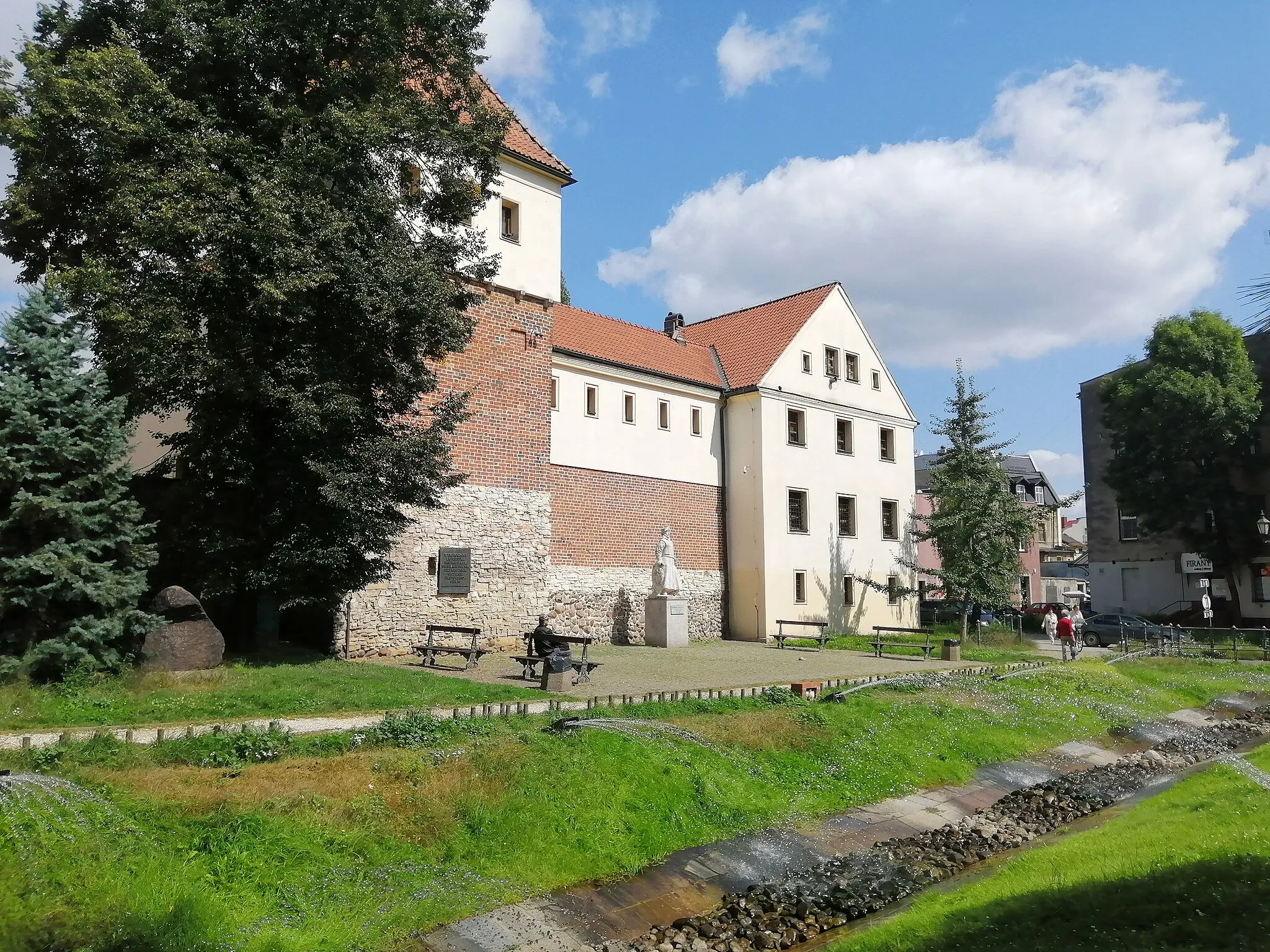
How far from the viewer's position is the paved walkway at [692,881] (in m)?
7.75

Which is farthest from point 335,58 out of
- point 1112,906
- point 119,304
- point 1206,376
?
point 1206,376

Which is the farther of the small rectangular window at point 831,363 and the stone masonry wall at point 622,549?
the small rectangular window at point 831,363

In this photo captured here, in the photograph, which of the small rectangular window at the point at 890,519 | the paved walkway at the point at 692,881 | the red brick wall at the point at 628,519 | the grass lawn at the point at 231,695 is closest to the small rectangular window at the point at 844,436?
the small rectangular window at the point at 890,519

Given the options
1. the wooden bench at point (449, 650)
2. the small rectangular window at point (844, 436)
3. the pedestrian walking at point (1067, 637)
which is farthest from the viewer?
the small rectangular window at point (844, 436)

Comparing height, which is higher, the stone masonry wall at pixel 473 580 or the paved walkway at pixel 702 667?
the stone masonry wall at pixel 473 580

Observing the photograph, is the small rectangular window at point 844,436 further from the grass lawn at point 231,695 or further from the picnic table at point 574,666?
the grass lawn at point 231,695

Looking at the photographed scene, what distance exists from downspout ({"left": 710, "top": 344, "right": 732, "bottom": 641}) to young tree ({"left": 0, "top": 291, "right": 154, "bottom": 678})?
2058 cm

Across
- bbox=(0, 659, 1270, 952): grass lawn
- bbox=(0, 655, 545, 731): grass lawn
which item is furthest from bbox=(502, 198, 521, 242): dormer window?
bbox=(0, 659, 1270, 952): grass lawn

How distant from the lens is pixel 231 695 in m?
12.5

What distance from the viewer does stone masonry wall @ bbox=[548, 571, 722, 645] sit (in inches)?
1035

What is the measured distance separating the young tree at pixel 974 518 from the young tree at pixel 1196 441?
43.4 feet

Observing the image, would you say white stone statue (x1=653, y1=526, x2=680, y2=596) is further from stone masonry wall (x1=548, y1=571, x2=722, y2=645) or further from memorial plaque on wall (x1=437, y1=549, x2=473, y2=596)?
memorial plaque on wall (x1=437, y1=549, x2=473, y2=596)

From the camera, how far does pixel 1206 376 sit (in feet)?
132

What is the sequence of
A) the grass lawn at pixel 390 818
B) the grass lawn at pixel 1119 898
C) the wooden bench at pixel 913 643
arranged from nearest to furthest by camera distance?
the grass lawn at pixel 1119 898 < the grass lawn at pixel 390 818 < the wooden bench at pixel 913 643
